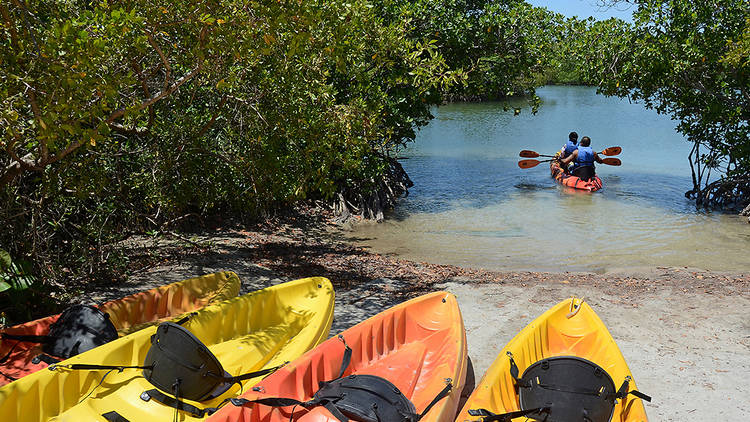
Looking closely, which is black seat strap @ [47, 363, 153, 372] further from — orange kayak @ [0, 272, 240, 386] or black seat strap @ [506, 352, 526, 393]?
Result: black seat strap @ [506, 352, 526, 393]

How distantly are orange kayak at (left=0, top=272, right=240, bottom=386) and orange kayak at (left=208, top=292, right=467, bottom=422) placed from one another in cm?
194

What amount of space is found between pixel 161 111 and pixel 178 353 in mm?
5418

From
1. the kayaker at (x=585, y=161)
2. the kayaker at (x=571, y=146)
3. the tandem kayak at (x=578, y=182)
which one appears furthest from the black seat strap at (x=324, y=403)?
the kayaker at (x=571, y=146)

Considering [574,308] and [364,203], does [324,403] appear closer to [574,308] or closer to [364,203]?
[574,308]

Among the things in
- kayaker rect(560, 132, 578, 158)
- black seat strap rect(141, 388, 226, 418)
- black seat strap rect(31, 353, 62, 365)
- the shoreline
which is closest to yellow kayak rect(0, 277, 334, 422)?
black seat strap rect(141, 388, 226, 418)

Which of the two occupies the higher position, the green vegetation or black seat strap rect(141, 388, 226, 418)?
the green vegetation

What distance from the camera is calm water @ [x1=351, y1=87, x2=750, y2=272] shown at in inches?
458

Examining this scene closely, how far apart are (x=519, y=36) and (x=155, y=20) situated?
10.0 metres

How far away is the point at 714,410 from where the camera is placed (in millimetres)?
5102

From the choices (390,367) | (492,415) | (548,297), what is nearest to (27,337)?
(390,367)

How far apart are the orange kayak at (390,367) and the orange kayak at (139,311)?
1942 mm

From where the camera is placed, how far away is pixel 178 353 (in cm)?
438

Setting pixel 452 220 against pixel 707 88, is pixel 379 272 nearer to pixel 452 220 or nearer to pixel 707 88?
pixel 452 220

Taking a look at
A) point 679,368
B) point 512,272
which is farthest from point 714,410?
point 512,272
